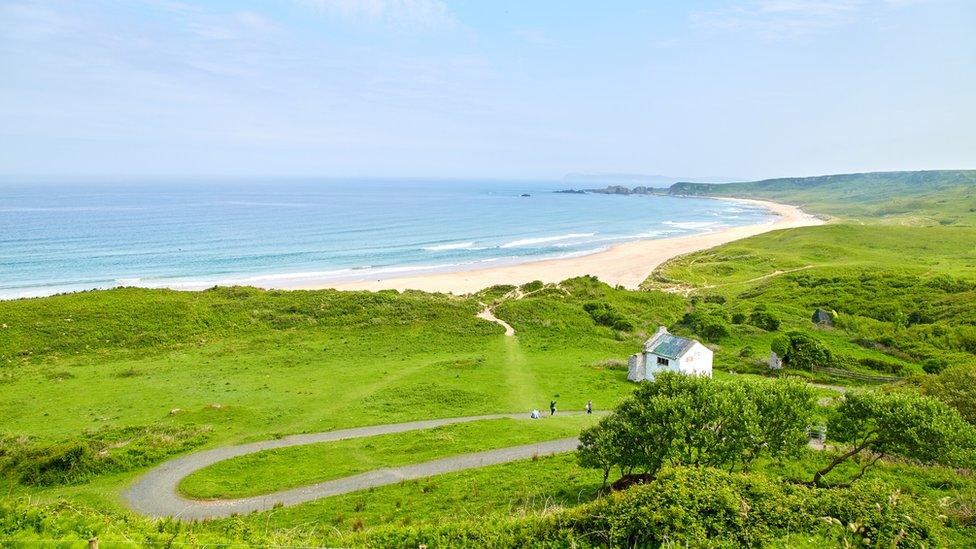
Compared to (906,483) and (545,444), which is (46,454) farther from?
(906,483)

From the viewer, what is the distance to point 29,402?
32844 millimetres

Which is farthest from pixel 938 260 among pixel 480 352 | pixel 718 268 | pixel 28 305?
pixel 28 305

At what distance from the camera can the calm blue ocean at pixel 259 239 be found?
83.6 meters

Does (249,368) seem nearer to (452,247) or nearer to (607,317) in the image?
(607,317)

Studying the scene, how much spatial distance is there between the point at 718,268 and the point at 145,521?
95506 mm

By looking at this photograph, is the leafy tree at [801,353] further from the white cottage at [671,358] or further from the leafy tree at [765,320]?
the leafy tree at [765,320]

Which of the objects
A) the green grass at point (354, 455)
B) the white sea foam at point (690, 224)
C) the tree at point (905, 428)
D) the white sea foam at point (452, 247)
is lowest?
the green grass at point (354, 455)

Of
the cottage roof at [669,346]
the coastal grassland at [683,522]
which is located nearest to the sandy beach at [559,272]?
the cottage roof at [669,346]

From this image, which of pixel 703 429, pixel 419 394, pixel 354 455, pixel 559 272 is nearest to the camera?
pixel 703 429

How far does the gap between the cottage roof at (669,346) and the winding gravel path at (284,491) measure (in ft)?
38.9

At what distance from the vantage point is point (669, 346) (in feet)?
123

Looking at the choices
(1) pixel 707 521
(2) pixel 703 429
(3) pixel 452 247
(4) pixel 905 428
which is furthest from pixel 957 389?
(3) pixel 452 247

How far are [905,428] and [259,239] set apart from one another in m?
119

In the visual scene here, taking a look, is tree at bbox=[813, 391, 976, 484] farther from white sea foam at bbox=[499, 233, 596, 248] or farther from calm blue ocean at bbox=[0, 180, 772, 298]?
white sea foam at bbox=[499, 233, 596, 248]
